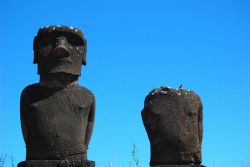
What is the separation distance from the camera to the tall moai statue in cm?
738

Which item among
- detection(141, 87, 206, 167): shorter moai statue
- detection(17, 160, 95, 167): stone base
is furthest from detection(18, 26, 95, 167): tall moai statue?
detection(141, 87, 206, 167): shorter moai statue

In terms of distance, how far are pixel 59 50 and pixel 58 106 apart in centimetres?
87

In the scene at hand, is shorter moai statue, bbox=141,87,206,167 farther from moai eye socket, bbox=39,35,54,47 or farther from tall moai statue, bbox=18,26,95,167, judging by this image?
moai eye socket, bbox=39,35,54,47

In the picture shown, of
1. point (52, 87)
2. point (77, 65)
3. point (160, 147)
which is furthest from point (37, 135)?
point (160, 147)

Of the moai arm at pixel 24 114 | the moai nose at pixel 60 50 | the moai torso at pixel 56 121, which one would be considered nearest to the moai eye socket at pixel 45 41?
the moai nose at pixel 60 50

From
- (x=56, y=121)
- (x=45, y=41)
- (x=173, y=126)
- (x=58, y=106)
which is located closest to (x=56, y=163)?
(x=56, y=121)

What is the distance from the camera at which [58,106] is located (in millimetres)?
7633

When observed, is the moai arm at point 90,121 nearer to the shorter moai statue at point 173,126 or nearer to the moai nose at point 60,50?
the moai nose at point 60,50

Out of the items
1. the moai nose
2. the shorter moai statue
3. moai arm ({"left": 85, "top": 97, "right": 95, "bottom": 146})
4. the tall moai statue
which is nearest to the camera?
the tall moai statue

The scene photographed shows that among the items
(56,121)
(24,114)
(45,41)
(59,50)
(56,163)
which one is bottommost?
(56,163)

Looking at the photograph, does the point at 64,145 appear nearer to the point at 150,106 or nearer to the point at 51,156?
the point at 51,156

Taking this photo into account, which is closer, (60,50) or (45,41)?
(60,50)

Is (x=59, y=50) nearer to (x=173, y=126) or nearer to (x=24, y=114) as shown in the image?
(x=24, y=114)

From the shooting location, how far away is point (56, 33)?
800 cm
